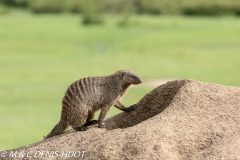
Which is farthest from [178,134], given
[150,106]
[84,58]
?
[84,58]

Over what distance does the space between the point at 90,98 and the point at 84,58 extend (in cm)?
2098

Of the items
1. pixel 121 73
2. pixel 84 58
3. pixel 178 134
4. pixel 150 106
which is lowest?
pixel 84 58

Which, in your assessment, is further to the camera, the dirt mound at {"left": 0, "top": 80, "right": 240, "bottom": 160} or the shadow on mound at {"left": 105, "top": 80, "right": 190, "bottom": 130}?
the shadow on mound at {"left": 105, "top": 80, "right": 190, "bottom": 130}

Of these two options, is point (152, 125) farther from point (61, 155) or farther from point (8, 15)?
point (8, 15)

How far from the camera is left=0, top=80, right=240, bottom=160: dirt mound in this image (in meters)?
4.62

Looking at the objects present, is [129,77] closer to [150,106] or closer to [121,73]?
[121,73]

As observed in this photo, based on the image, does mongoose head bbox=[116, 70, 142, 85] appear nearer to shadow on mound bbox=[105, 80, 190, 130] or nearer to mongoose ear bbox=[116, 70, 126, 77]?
mongoose ear bbox=[116, 70, 126, 77]

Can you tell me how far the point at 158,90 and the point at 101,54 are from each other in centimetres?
2242

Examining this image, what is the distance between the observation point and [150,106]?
5.77 m

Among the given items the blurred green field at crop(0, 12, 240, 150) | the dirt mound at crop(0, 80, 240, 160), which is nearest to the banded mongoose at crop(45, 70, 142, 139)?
the dirt mound at crop(0, 80, 240, 160)

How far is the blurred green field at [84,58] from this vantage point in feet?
54.3

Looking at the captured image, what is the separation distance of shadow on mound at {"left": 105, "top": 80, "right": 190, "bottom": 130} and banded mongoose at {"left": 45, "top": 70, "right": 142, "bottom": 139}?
3.0 inches

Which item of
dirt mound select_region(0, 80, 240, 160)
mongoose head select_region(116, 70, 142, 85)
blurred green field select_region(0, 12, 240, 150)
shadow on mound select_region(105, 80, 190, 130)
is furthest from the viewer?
blurred green field select_region(0, 12, 240, 150)

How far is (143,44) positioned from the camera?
31.8 meters
